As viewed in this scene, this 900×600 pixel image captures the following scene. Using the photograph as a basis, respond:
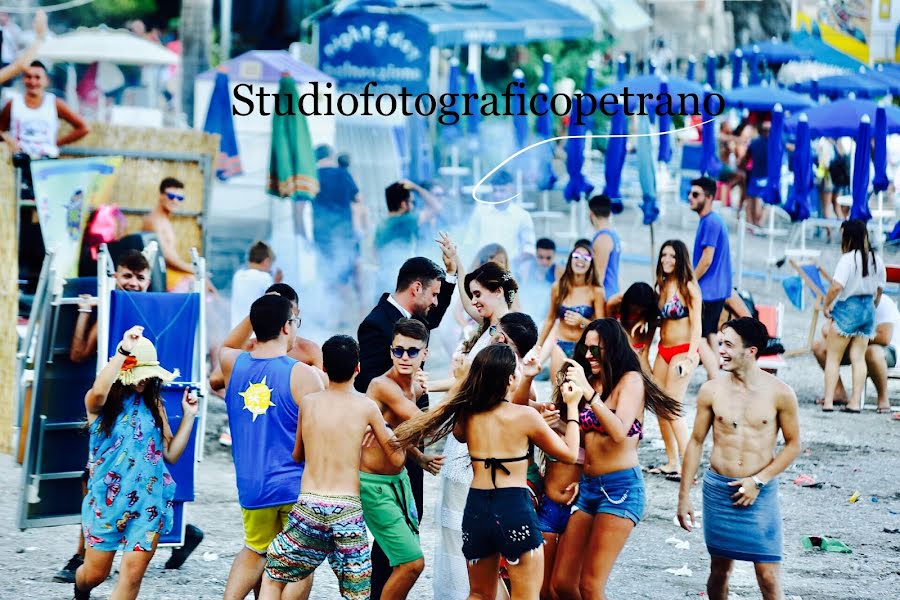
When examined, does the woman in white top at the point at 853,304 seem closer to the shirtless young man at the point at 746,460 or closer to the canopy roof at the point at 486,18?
the shirtless young man at the point at 746,460

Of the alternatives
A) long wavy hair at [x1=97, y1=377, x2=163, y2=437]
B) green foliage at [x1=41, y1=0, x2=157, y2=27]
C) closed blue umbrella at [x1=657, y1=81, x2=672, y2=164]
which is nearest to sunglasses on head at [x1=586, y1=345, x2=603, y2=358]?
long wavy hair at [x1=97, y1=377, x2=163, y2=437]

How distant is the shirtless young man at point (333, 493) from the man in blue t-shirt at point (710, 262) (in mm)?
5208

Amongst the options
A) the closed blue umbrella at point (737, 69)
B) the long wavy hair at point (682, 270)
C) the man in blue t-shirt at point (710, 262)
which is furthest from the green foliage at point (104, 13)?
the long wavy hair at point (682, 270)

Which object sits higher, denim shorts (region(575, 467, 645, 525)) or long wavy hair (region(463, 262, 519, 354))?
long wavy hair (region(463, 262, 519, 354))

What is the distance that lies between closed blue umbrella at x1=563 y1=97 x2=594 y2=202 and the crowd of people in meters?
6.09

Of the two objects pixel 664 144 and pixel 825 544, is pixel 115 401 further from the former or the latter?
pixel 664 144

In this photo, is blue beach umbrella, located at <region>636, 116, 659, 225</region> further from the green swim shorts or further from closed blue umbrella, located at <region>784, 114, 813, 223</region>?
the green swim shorts

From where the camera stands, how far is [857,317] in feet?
36.2

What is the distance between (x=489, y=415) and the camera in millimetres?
5672

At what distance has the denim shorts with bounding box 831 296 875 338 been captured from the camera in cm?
1102

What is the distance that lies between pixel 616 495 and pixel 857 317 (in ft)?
18.4

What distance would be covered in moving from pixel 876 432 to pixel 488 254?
333 cm

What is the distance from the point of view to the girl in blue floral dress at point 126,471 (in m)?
6.12

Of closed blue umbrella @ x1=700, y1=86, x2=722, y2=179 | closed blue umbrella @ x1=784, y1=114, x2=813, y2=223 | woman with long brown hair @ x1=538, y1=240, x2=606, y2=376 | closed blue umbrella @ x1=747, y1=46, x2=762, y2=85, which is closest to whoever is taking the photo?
woman with long brown hair @ x1=538, y1=240, x2=606, y2=376
